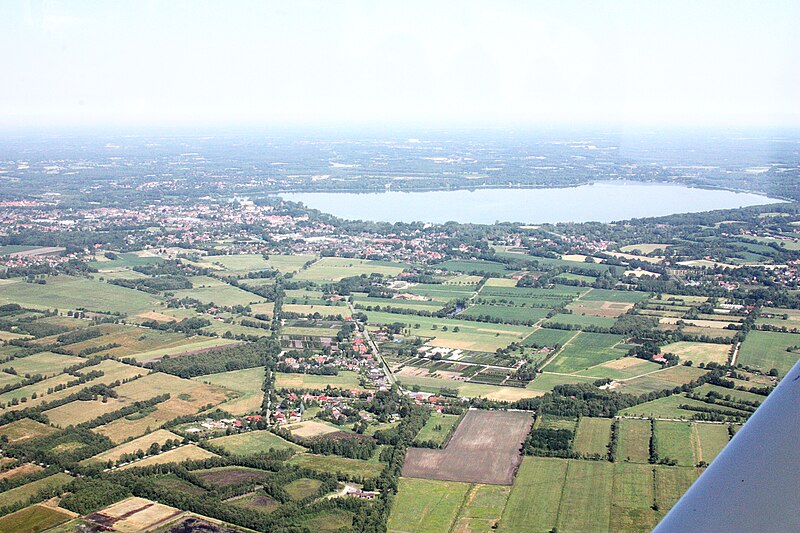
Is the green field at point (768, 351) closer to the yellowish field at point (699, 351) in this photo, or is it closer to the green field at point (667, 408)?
the yellowish field at point (699, 351)

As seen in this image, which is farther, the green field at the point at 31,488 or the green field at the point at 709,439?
the green field at the point at 709,439

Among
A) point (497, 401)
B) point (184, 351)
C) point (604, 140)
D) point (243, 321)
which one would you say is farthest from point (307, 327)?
point (604, 140)

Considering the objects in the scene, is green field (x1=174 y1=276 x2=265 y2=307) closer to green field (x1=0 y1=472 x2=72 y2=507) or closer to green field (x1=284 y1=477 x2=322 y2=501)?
green field (x1=0 y1=472 x2=72 y2=507)

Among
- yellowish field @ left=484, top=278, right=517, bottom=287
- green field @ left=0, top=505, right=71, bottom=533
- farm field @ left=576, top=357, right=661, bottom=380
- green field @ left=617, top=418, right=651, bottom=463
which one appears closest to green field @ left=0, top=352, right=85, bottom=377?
green field @ left=0, top=505, right=71, bottom=533

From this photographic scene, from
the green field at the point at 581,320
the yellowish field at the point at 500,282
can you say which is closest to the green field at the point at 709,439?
the green field at the point at 581,320

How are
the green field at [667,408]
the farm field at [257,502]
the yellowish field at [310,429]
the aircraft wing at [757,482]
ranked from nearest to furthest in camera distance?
the aircraft wing at [757,482] < the farm field at [257,502] < the yellowish field at [310,429] < the green field at [667,408]

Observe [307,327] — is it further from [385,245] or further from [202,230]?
[202,230]
